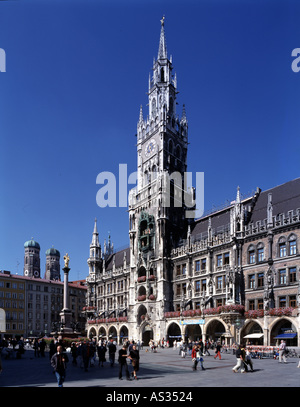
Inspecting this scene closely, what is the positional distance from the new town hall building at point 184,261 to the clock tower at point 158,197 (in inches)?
7.1

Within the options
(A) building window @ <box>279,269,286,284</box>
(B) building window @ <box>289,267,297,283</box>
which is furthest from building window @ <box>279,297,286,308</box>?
(B) building window @ <box>289,267,297,283</box>

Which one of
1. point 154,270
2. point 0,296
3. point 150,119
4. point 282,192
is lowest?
point 0,296

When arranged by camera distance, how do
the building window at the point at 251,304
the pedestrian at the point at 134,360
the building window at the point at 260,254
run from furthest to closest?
the building window at the point at 251,304
the building window at the point at 260,254
the pedestrian at the point at 134,360

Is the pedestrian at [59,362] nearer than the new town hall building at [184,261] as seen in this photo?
Yes

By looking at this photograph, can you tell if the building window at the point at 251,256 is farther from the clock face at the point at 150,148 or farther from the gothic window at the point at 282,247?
the clock face at the point at 150,148

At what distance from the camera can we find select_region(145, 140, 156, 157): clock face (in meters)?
73.7

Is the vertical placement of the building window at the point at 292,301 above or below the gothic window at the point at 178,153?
below

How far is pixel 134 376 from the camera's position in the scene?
21.1 m

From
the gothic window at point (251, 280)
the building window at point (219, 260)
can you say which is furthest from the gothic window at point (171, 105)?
the gothic window at point (251, 280)

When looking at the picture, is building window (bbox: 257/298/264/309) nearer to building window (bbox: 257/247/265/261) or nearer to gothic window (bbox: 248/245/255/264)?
gothic window (bbox: 248/245/255/264)

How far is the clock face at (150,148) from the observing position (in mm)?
73688
